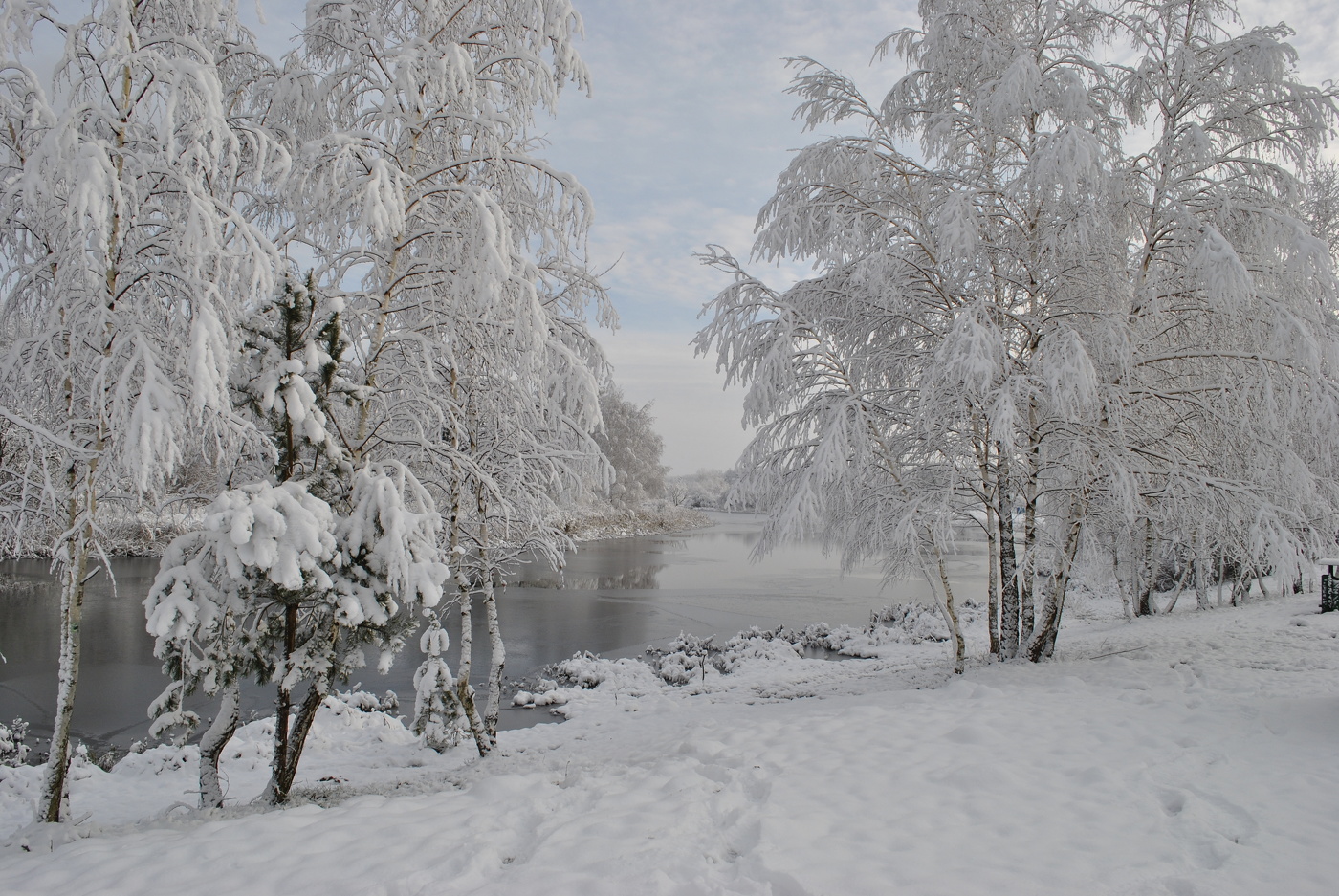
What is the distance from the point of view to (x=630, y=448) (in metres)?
46.6

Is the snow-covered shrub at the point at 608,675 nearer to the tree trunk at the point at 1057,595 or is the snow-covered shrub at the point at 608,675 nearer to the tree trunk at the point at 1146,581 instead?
the tree trunk at the point at 1057,595

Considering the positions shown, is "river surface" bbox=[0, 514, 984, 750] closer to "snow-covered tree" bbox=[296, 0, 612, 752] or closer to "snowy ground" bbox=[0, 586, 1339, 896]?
"snowy ground" bbox=[0, 586, 1339, 896]

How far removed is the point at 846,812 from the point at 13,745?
1000 cm

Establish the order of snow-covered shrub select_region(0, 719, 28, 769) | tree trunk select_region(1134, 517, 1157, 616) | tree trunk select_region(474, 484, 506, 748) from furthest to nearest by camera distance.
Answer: tree trunk select_region(1134, 517, 1157, 616) → snow-covered shrub select_region(0, 719, 28, 769) → tree trunk select_region(474, 484, 506, 748)

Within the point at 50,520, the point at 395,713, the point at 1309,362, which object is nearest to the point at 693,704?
the point at 395,713

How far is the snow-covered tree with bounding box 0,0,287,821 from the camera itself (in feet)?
13.7

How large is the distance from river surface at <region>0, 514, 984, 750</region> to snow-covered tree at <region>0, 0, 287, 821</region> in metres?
5.66

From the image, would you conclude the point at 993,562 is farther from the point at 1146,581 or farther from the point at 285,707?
the point at 285,707

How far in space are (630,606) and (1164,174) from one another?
50.0 ft

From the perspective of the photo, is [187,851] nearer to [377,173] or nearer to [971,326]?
[377,173]

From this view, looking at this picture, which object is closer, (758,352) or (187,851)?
(187,851)

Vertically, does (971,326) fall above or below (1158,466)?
above

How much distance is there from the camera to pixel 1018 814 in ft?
→ 11.9

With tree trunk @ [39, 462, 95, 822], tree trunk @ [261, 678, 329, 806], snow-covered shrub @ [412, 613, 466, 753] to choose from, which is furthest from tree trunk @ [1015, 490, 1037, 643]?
tree trunk @ [39, 462, 95, 822]
